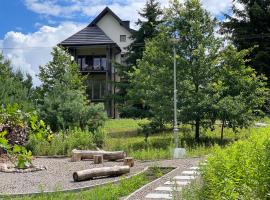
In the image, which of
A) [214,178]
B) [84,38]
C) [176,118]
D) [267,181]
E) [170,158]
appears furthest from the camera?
[84,38]

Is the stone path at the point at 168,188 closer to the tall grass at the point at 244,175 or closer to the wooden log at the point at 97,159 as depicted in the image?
the tall grass at the point at 244,175

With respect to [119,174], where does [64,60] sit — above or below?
above

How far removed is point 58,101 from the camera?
75.8ft

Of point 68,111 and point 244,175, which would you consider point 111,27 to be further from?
point 244,175

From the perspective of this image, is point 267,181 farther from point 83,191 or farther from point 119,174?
point 119,174

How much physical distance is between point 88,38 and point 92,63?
258 cm

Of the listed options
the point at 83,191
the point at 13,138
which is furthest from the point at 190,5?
the point at 83,191

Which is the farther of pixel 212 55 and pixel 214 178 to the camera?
pixel 212 55

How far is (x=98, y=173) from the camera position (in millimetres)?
12031

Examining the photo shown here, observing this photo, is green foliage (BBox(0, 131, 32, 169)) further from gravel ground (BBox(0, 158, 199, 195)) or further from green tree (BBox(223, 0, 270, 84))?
green tree (BBox(223, 0, 270, 84))

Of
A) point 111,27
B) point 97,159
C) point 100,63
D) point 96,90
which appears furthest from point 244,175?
point 111,27

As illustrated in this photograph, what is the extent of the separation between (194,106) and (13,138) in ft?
25.7

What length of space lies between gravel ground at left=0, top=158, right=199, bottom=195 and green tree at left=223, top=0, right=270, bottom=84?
1762 cm

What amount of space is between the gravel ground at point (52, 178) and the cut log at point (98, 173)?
154 mm
